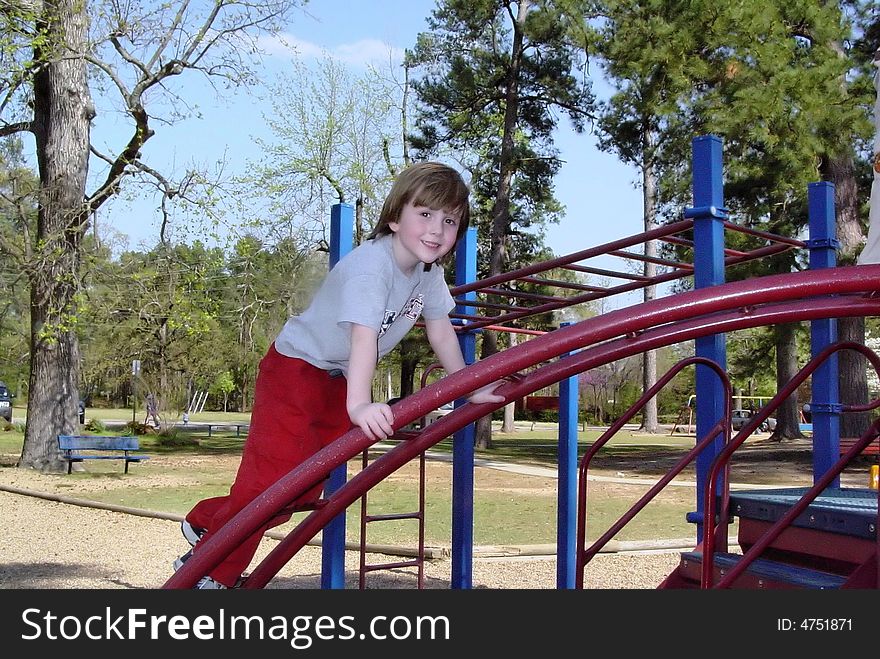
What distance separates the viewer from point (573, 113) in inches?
839

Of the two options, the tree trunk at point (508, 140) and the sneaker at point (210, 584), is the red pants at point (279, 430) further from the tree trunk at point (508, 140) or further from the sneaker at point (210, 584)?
the tree trunk at point (508, 140)

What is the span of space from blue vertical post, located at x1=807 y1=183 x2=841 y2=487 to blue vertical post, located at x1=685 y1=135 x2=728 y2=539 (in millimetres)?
678

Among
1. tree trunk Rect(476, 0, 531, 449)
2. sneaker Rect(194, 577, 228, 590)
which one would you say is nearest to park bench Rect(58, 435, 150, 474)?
tree trunk Rect(476, 0, 531, 449)

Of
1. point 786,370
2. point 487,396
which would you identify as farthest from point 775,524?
point 786,370

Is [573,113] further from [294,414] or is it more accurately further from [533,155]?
[294,414]

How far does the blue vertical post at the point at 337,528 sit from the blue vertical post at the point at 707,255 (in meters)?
1.55

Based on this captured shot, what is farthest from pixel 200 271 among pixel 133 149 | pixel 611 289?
pixel 611 289

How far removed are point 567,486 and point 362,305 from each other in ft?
8.93

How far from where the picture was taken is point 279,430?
2412 mm

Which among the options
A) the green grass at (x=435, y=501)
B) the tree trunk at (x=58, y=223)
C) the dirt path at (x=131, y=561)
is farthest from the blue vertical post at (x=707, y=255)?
the tree trunk at (x=58, y=223)

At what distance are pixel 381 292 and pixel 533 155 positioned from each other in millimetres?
21116

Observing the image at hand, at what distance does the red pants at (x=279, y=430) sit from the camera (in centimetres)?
234

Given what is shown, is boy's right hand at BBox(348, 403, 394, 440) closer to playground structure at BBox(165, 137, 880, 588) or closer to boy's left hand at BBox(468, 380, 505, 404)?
playground structure at BBox(165, 137, 880, 588)

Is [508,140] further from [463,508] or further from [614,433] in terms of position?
[614,433]
